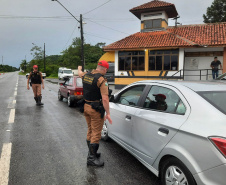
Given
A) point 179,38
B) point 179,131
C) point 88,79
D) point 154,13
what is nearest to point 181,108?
point 179,131

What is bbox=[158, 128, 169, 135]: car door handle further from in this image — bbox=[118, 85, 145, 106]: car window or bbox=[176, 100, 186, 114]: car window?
bbox=[118, 85, 145, 106]: car window

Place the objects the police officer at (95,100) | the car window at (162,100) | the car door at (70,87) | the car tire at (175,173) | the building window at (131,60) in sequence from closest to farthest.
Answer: the car tire at (175,173) < the car window at (162,100) < the police officer at (95,100) < the car door at (70,87) < the building window at (131,60)

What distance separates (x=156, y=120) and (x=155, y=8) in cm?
1842

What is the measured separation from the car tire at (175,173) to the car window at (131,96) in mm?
1252

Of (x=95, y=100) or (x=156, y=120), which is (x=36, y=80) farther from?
(x=156, y=120)

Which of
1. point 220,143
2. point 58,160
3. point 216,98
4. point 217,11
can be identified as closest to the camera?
point 220,143

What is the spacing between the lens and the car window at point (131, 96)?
11.7ft

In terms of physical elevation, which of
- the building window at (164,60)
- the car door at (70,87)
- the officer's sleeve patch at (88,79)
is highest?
the building window at (164,60)

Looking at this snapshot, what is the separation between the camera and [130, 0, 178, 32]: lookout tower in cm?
1897

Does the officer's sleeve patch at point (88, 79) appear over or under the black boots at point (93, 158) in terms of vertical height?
over

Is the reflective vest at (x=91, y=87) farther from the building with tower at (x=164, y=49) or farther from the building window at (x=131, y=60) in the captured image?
the building window at (x=131, y=60)

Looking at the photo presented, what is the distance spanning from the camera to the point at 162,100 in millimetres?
3002

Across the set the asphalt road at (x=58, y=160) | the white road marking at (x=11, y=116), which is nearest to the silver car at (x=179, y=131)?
the asphalt road at (x=58, y=160)

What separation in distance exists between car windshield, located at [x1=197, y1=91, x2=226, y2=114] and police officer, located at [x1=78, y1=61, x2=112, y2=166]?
4.68ft
